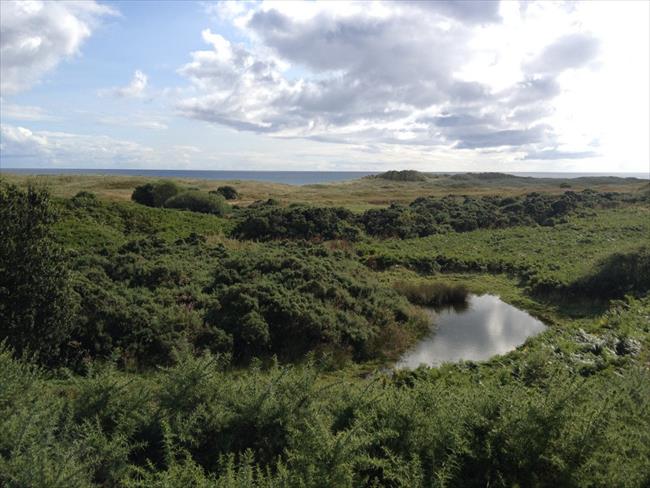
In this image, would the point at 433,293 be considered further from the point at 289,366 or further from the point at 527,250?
the point at 527,250

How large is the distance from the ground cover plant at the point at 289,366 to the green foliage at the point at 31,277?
35 millimetres

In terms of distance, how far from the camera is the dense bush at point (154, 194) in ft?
141

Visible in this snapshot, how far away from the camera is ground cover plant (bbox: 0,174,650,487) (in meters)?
6.15

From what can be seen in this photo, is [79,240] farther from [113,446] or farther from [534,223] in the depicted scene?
[534,223]

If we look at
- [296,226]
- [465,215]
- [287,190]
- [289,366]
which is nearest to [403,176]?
[287,190]

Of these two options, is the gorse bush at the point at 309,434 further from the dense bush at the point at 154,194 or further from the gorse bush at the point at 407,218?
the dense bush at the point at 154,194

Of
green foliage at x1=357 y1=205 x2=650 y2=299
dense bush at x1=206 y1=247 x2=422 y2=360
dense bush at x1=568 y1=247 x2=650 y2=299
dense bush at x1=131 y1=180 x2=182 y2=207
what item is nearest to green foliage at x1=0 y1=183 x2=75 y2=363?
dense bush at x1=206 y1=247 x2=422 y2=360

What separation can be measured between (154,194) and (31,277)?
34.2 m

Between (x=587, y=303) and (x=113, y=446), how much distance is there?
63.8 ft

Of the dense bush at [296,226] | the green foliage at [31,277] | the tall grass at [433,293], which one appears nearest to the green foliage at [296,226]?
the dense bush at [296,226]

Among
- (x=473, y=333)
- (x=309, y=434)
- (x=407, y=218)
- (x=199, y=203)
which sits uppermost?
(x=199, y=203)

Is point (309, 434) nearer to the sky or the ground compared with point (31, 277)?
nearer to the ground

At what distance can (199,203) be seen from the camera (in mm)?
39344

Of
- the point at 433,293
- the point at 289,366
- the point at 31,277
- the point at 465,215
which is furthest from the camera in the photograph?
the point at 465,215
